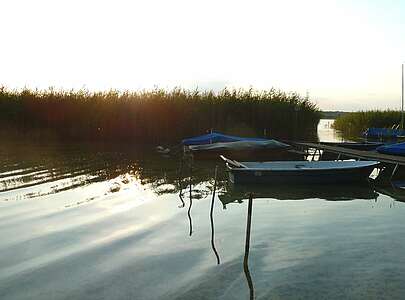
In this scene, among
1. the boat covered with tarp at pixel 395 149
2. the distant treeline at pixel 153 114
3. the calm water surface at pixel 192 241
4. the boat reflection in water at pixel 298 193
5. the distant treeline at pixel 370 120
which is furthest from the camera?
the distant treeline at pixel 370 120

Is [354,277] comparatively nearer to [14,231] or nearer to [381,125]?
[14,231]

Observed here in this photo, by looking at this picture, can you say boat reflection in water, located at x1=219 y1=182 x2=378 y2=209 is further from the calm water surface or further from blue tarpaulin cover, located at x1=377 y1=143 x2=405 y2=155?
blue tarpaulin cover, located at x1=377 y1=143 x2=405 y2=155

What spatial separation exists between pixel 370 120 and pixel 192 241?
35.3 meters

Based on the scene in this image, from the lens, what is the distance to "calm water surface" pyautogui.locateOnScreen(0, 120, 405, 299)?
563 cm

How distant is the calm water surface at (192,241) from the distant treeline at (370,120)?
89.8 ft

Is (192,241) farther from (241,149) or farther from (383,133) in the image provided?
(383,133)

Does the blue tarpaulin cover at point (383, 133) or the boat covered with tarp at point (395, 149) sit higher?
the boat covered with tarp at point (395, 149)

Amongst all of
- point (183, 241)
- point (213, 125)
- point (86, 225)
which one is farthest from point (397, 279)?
point (213, 125)

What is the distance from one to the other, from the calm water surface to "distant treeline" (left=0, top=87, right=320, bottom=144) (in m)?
16.5

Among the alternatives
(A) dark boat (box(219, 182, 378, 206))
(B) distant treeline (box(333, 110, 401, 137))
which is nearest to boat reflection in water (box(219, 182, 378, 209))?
(A) dark boat (box(219, 182, 378, 206))

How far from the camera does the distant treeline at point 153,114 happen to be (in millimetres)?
30344

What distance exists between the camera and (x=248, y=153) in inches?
811

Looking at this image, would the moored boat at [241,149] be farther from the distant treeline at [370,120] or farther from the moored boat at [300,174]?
the distant treeline at [370,120]

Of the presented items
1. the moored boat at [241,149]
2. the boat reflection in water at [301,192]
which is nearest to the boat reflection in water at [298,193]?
the boat reflection in water at [301,192]
